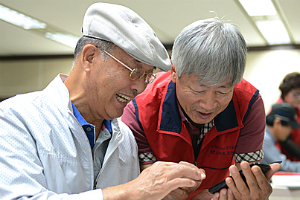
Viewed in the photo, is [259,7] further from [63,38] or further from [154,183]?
[154,183]

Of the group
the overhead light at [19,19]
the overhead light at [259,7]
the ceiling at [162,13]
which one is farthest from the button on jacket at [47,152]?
the overhead light at [19,19]

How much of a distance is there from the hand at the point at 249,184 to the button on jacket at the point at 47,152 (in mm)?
508

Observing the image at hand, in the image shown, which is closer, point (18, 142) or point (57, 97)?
point (18, 142)

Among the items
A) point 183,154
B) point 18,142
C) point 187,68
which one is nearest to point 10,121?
point 18,142

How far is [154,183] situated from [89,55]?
22.7 inches

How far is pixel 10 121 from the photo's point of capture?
1.13 metres

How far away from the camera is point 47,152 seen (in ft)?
3.87

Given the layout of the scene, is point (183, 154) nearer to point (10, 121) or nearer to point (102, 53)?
point (102, 53)

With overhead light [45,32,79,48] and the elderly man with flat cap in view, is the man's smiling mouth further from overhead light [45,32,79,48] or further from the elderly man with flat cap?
overhead light [45,32,79,48]

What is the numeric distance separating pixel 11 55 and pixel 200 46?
8649 mm

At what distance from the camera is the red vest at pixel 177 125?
5.45 ft

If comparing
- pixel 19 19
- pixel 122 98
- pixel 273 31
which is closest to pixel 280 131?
pixel 122 98

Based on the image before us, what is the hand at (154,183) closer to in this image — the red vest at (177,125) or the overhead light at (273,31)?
the red vest at (177,125)

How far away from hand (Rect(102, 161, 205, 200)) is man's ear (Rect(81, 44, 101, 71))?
0.50 metres
